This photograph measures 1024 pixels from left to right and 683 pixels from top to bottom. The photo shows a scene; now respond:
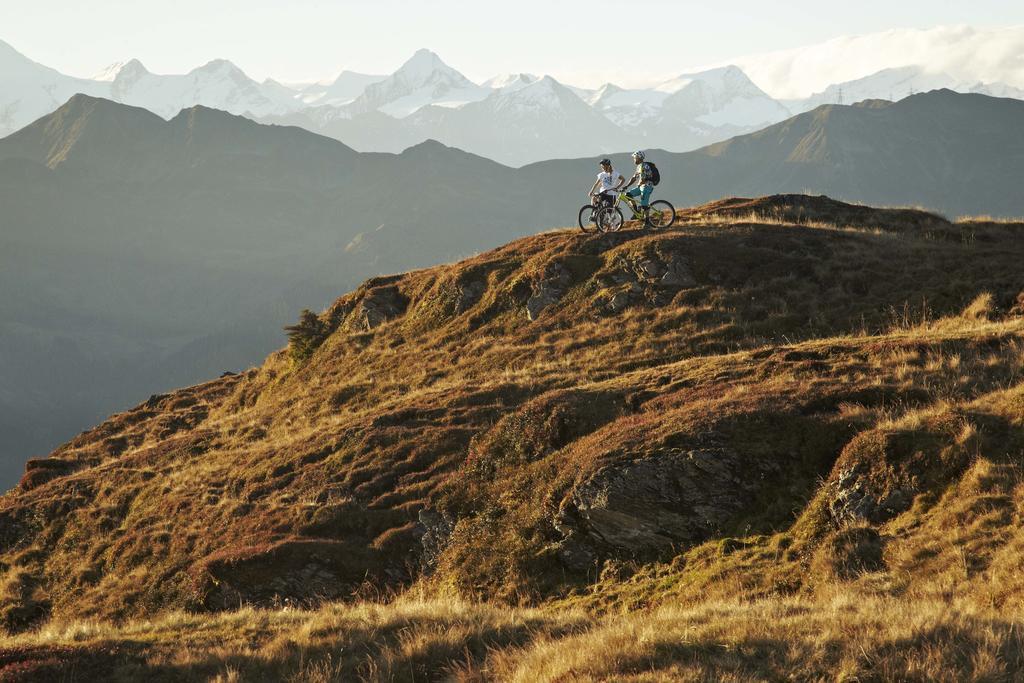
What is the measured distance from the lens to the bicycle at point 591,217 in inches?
1640

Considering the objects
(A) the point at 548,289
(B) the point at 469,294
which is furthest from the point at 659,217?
(B) the point at 469,294

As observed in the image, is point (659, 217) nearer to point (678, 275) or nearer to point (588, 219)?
point (588, 219)

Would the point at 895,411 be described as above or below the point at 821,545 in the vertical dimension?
above

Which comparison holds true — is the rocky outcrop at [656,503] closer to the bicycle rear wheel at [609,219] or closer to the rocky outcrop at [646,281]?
the rocky outcrop at [646,281]

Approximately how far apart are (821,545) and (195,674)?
10828mm

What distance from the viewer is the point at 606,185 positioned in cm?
3984

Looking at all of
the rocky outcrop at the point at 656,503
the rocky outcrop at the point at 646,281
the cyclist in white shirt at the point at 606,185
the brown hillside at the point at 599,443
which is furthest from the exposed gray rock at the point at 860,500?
Result: the cyclist in white shirt at the point at 606,185

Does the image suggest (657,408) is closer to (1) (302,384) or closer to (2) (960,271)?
(2) (960,271)

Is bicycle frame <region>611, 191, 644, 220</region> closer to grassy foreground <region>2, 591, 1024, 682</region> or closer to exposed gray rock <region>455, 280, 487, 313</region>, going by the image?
exposed gray rock <region>455, 280, 487, 313</region>

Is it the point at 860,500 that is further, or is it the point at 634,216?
the point at 634,216

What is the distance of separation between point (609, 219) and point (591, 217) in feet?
3.61

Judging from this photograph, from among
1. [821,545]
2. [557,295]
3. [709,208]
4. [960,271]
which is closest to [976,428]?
[821,545]

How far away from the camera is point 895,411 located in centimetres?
1788

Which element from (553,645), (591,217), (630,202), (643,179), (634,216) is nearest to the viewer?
(553,645)
